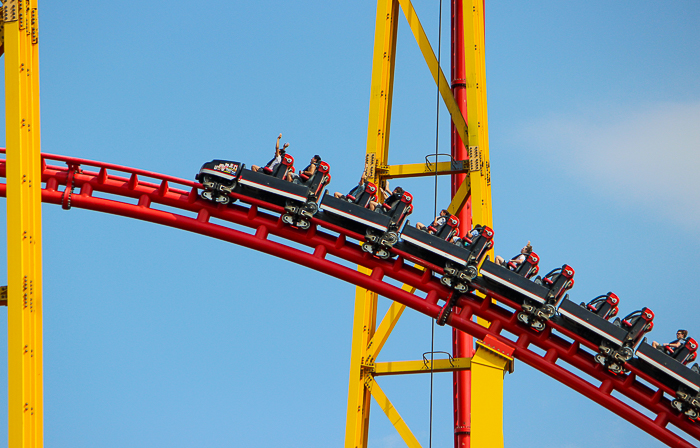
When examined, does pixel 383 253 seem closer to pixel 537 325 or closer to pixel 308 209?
pixel 308 209

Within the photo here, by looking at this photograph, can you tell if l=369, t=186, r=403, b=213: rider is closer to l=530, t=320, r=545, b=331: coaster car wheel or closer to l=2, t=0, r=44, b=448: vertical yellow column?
l=530, t=320, r=545, b=331: coaster car wheel

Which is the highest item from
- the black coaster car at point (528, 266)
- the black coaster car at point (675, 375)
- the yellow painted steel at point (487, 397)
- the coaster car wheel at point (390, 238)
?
the coaster car wheel at point (390, 238)

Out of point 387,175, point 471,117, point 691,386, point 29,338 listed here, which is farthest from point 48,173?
point 691,386

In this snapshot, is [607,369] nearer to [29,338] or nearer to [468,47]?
[468,47]

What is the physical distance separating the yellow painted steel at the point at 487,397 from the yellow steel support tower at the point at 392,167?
1.76 metres

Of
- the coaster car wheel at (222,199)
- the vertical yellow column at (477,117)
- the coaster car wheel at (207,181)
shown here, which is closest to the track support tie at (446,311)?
the vertical yellow column at (477,117)

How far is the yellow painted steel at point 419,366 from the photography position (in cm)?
996

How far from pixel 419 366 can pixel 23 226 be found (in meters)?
5.12

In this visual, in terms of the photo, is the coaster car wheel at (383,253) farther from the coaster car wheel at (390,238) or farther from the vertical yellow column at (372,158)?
the vertical yellow column at (372,158)

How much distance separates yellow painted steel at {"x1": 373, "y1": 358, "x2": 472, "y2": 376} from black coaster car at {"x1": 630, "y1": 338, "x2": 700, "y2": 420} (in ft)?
6.65

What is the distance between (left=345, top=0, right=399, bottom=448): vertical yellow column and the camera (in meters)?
9.92

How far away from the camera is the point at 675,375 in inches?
345

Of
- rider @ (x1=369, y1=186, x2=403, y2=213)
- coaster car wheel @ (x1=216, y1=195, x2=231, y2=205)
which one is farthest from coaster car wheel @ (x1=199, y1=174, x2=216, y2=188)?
rider @ (x1=369, y1=186, x2=403, y2=213)

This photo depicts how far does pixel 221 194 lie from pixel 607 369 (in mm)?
4528
